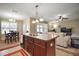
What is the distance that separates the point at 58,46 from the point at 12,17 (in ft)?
3.22

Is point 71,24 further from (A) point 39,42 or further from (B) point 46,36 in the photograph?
(A) point 39,42

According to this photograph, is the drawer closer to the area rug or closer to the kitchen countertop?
the kitchen countertop

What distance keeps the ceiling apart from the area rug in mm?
572

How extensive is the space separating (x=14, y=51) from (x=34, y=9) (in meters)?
0.85

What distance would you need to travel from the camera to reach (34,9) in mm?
1561

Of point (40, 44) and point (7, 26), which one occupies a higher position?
point (7, 26)

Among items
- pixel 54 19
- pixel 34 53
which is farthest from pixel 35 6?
pixel 34 53

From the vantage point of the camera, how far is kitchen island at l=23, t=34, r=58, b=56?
1506 mm

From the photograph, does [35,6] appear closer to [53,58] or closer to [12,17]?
[12,17]

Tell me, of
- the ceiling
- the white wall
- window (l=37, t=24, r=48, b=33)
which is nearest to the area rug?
window (l=37, t=24, r=48, b=33)

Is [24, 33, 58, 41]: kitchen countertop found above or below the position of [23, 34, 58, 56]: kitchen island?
above

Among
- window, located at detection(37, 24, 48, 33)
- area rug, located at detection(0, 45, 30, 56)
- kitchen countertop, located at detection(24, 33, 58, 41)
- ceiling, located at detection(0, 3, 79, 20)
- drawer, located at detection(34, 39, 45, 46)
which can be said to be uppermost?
ceiling, located at detection(0, 3, 79, 20)

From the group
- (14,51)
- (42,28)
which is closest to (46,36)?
(42,28)

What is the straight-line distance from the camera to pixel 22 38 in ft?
5.37
